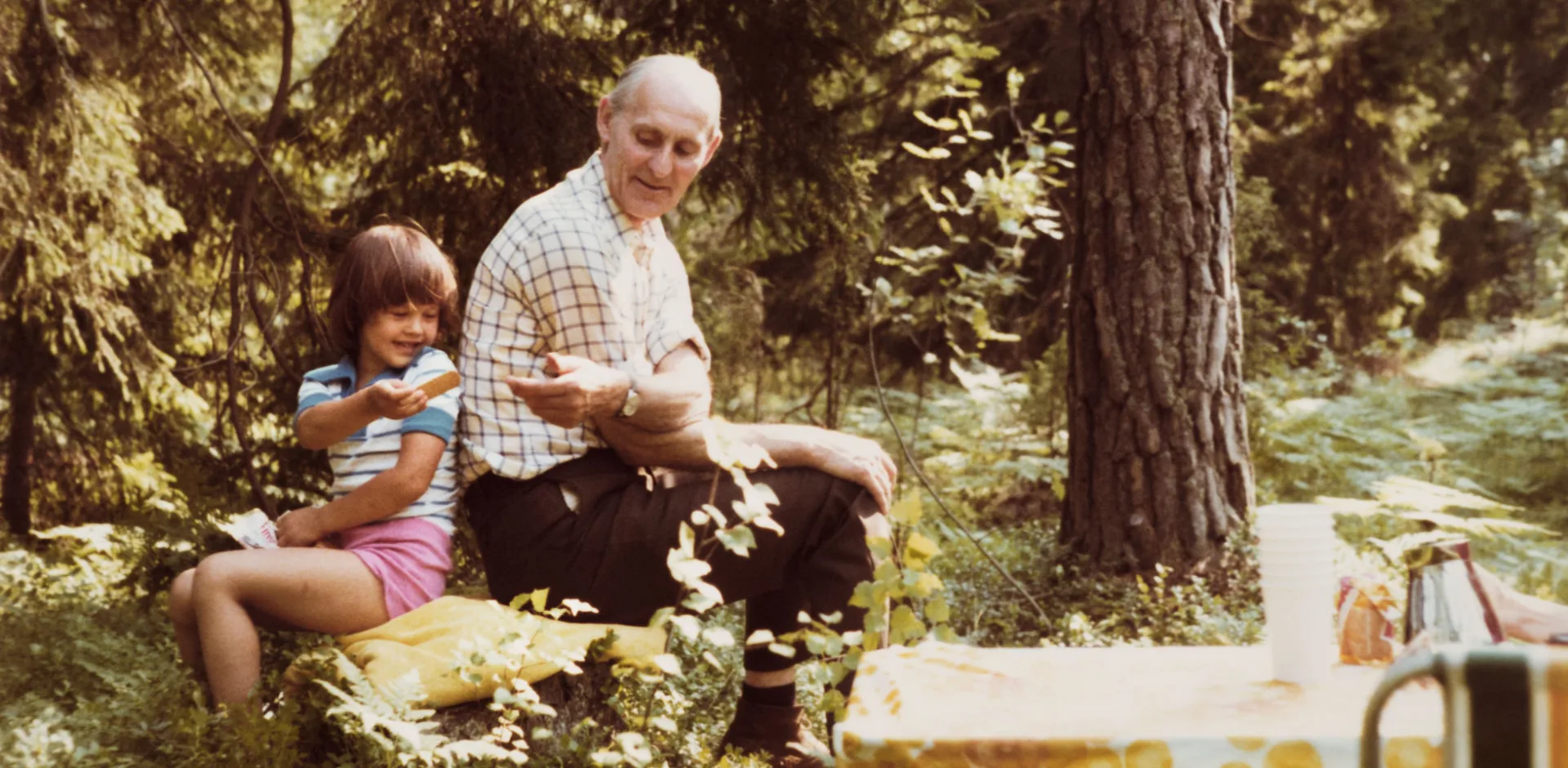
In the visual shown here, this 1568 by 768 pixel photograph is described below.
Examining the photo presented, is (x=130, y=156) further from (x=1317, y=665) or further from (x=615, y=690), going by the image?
(x=1317, y=665)

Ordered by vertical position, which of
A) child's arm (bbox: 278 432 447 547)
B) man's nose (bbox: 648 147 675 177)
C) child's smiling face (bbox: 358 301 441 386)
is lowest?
child's arm (bbox: 278 432 447 547)

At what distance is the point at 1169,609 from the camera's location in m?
4.49

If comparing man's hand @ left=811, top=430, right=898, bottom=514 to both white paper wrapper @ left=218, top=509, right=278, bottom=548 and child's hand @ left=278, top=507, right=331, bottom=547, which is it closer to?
child's hand @ left=278, top=507, right=331, bottom=547

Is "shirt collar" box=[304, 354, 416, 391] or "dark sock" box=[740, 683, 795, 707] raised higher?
"shirt collar" box=[304, 354, 416, 391]

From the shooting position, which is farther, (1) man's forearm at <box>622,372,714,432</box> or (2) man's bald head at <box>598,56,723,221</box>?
(2) man's bald head at <box>598,56,723,221</box>

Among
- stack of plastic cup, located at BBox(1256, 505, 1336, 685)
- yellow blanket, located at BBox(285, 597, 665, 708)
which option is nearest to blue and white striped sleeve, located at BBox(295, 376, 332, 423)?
yellow blanket, located at BBox(285, 597, 665, 708)

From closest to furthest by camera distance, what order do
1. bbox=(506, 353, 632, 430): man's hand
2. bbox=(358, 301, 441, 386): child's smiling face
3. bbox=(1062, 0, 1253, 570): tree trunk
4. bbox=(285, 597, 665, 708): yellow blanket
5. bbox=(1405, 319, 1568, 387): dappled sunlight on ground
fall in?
bbox=(285, 597, 665, 708): yellow blanket
bbox=(506, 353, 632, 430): man's hand
bbox=(358, 301, 441, 386): child's smiling face
bbox=(1062, 0, 1253, 570): tree trunk
bbox=(1405, 319, 1568, 387): dappled sunlight on ground

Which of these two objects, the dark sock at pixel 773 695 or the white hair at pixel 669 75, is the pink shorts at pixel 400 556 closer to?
the dark sock at pixel 773 695

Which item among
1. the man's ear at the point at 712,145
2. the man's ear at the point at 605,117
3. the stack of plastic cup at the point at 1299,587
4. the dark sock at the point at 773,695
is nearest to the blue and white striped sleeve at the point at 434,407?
the man's ear at the point at 605,117

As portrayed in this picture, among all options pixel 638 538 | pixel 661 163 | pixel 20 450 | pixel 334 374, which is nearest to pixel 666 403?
pixel 638 538

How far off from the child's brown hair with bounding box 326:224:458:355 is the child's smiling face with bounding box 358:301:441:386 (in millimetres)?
17

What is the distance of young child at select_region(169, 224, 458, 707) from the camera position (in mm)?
2826

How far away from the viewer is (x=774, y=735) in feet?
10.5

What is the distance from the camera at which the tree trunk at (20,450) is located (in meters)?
6.41
